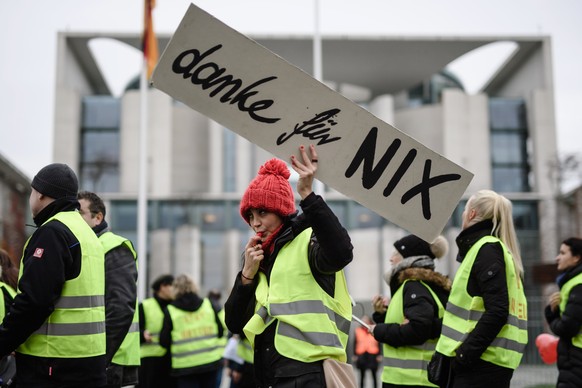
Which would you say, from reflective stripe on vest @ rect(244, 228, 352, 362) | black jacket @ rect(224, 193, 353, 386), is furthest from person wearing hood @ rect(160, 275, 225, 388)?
reflective stripe on vest @ rect(244, 228, 352, 362)

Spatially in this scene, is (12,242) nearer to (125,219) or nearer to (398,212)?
(125,219)

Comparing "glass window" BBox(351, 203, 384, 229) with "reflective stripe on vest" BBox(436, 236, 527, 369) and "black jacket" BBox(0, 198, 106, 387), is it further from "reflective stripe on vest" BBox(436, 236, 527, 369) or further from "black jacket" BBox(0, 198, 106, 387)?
"black jacket" BBox(0, 198, 106, 387)

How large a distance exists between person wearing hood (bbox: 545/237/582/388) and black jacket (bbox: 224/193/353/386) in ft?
10.5

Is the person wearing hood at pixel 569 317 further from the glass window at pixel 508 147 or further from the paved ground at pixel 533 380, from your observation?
the glass window at pixel 508 147

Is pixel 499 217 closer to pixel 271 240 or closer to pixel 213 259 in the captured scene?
pixel 271 240

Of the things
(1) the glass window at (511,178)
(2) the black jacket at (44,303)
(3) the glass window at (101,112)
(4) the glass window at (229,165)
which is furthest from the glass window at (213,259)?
(2) the black jacket at (44,303)

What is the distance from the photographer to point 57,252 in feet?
13.5

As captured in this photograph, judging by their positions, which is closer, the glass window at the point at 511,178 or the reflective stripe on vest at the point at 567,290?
the reflective stripe on vest at the point at 567,290

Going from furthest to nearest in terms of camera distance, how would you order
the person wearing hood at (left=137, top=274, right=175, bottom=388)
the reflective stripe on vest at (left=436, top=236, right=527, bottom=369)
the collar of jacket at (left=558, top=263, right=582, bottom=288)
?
the person wearing hood at (left=137, top=274, right=175, bottom=388), the collar of jacket at (left=558, top=263, right=582, bottom=288), the reflective stripe on vest at (left=436, top=236, right=527, bottom=369)

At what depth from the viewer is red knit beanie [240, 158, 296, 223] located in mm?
3932

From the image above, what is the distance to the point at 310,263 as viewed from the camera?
380 centimetres

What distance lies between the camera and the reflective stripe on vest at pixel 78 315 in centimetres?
412

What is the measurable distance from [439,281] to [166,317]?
4.18m

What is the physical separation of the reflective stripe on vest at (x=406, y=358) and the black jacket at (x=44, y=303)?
236 centimetres
